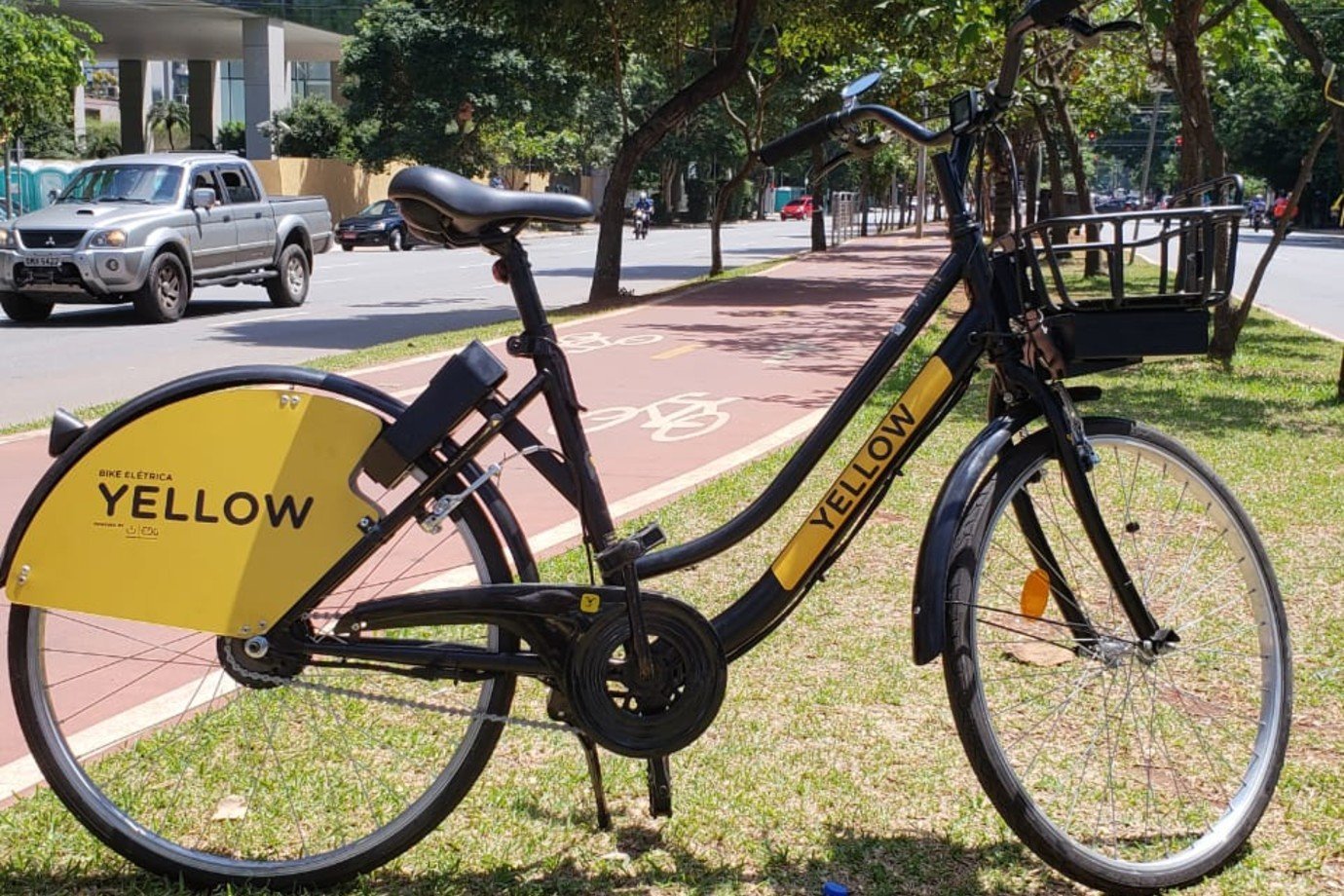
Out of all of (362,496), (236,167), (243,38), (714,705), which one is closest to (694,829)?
(714,705)

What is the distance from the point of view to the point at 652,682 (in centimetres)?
294

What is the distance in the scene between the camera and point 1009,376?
3061 millimetres

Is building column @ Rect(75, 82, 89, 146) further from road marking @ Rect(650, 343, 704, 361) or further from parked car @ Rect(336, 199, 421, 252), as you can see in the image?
road marking @ Rect(650, 343, 704, 361)

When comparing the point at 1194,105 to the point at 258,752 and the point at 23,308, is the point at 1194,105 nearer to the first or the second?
the point at 258,752

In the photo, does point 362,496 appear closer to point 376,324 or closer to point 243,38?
point 376,324

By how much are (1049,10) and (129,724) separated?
2689 millimetres

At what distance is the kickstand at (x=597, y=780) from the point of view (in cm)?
307

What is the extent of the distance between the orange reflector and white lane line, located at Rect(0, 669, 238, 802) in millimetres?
1737


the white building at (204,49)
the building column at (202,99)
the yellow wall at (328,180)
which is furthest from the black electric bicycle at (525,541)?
the building column at (202,99)

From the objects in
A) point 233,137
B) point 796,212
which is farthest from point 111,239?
point 796,212

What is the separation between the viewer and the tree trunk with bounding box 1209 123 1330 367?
38.4 feet

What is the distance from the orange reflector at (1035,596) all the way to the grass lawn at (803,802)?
20.5 inches

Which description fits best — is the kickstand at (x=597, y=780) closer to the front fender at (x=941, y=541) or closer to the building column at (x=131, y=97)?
the front fender at (x=941, y=541)

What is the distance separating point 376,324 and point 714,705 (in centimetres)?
1547
